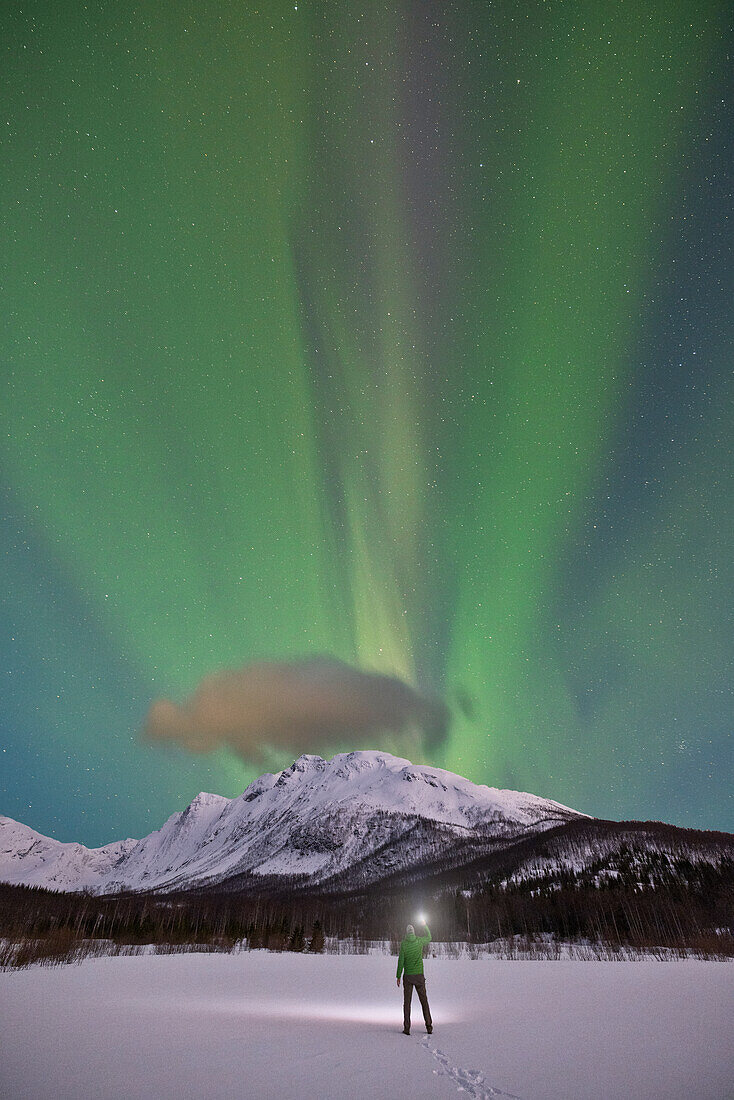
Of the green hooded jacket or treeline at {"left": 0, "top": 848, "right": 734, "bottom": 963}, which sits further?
treeline at {"left": 0, "top": 848, "right": 734, "bottom": 963}

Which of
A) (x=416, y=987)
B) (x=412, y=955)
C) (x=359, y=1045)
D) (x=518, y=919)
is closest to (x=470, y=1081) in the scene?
(x=412, y=955)

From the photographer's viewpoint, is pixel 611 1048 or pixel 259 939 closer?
pixel 611 1048

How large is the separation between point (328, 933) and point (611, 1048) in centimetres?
12244

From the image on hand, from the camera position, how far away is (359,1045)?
13.2 m

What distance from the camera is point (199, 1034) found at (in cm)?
1545

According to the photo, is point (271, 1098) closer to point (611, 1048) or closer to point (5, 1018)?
point (611, 1048)

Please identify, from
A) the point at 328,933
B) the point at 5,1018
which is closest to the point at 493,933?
the point at 328,933

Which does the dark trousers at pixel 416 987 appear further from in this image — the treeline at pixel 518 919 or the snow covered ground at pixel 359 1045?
the treeline at pixel 518 919

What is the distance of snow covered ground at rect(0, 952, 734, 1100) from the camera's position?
9609 millimetres

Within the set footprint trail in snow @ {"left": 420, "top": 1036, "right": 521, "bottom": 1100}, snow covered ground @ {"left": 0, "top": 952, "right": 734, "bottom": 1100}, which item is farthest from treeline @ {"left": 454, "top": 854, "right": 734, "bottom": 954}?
footprint trail in snow @ {"left": 420, "top": 1036, "right": 521, "bottom": 1100}

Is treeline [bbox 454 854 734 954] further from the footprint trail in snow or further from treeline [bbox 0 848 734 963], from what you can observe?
the footprint trail in snow

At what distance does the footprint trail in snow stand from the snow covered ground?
4cm

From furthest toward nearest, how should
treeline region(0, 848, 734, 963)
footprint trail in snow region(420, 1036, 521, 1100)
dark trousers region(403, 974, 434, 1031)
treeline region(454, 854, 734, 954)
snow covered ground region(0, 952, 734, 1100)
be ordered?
treeline region(454, 854, 734, 954) < treeline region(0, 848, 734, 963) < dark trousers region(403, 974, 434, 1031) < snow covered ground region(0, 952, 734, 1100) < footprint trail in snow region(420, 1036, 521, 1100)

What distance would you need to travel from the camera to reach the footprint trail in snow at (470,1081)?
894cm
